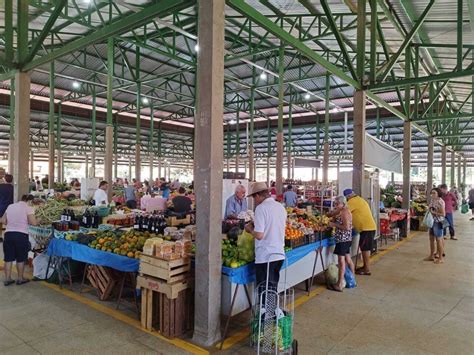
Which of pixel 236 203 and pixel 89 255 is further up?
pixel 236 203

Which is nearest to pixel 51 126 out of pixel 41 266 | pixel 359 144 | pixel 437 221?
pixel 41 266

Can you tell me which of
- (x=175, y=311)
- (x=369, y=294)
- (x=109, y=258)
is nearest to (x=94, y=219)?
(x=109, y=258)

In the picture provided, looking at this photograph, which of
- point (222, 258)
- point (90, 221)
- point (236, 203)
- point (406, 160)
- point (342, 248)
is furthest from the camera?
point (406, 160)

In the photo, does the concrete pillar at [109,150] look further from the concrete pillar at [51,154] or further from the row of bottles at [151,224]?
the row of bottles at [151,224]

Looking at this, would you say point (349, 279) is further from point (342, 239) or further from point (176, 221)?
point (176, 221)

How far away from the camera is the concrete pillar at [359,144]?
7.43m

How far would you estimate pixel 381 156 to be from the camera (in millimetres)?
9422

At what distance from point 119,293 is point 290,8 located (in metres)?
10.2

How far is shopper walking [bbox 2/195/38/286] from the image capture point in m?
5.27

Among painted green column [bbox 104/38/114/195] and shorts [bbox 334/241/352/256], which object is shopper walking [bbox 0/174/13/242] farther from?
shorts [bbox 334/241/352/256]

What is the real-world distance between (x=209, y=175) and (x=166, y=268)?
1.18 meters

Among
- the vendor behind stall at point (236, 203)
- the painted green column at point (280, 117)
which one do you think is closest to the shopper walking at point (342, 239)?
the vendor behind stall at point (236, 203)

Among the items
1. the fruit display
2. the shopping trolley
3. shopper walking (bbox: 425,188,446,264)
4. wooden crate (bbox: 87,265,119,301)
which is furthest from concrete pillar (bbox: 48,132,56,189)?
shopper walking (bbox: 425,188,446,264)

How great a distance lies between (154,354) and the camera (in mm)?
3352
